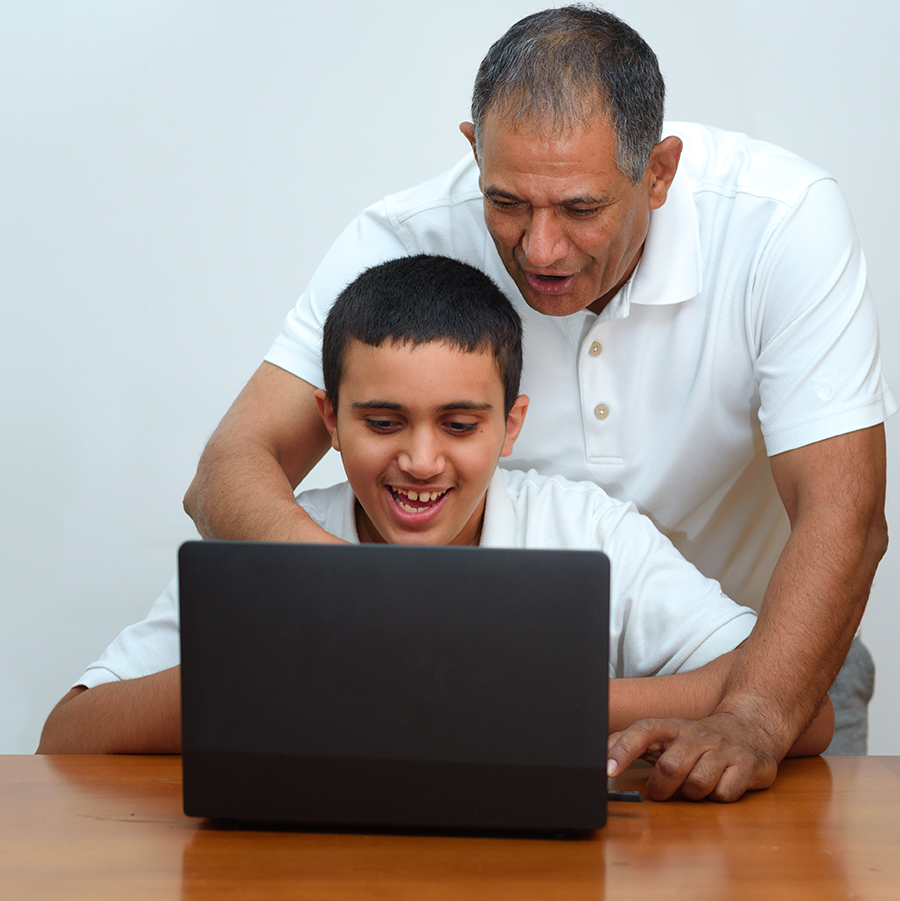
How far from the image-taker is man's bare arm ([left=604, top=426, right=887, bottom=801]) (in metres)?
0.88

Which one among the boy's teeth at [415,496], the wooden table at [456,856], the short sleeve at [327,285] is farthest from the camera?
the short sleeve at [327,285]

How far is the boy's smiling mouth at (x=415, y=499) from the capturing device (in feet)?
4.14

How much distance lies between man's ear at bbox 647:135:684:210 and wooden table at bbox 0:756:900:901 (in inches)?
30.9

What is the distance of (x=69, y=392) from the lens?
7.17ft

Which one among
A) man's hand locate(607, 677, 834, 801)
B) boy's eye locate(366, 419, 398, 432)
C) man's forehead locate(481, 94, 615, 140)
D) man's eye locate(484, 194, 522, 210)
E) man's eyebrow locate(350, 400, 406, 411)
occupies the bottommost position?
man's hand locate(607, 677, 834, 801)

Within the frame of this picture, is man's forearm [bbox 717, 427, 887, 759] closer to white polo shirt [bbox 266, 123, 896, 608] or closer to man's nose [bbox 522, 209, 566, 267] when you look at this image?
white polo shirt [bbox 266, 123, 896, 608]

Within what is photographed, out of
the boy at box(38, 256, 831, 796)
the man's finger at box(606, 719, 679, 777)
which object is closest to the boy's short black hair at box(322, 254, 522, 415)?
the boy at box(38, 256, 831, 796)

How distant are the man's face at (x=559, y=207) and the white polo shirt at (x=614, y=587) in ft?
0.79

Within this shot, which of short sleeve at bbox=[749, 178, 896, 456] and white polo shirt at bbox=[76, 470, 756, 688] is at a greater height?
short sleeve at bbox=[749, 178, 896, 456]

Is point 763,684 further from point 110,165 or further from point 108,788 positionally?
point 110,165

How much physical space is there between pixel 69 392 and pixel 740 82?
1461 mm

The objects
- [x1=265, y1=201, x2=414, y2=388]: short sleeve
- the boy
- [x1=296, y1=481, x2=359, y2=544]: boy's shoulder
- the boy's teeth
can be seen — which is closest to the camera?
the boy

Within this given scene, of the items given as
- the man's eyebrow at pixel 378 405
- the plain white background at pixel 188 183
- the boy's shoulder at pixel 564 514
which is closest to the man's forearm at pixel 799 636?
→ the boy's shoulder at pixel 564 514

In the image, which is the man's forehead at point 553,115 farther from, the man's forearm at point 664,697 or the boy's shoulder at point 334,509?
the man's forearm at point 664,697
